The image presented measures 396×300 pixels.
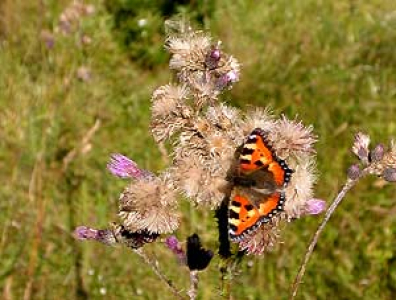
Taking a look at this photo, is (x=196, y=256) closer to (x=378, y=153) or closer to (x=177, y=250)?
(x=177, y=250)

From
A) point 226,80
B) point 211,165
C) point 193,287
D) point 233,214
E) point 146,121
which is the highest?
point 146,121

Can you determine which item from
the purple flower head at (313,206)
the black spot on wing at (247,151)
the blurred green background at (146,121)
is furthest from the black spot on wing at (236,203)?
the blurred green background at (146,121)

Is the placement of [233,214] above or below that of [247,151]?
below

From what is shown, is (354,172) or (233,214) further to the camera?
(354,172)

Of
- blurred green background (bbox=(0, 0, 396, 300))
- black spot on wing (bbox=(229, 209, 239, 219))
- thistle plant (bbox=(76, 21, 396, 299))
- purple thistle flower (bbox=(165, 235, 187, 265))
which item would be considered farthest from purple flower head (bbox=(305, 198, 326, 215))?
blurred green background (bbox=(0, 0, 396, 300))

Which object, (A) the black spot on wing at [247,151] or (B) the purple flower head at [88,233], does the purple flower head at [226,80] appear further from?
(B) the purple flower head at [88,233]

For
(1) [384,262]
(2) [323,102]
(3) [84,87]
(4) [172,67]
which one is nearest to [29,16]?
(3) [84,87]

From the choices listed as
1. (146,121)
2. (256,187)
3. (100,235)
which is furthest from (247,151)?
(146,121)

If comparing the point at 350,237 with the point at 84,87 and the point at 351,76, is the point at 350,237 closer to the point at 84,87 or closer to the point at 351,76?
the point at 351,76
